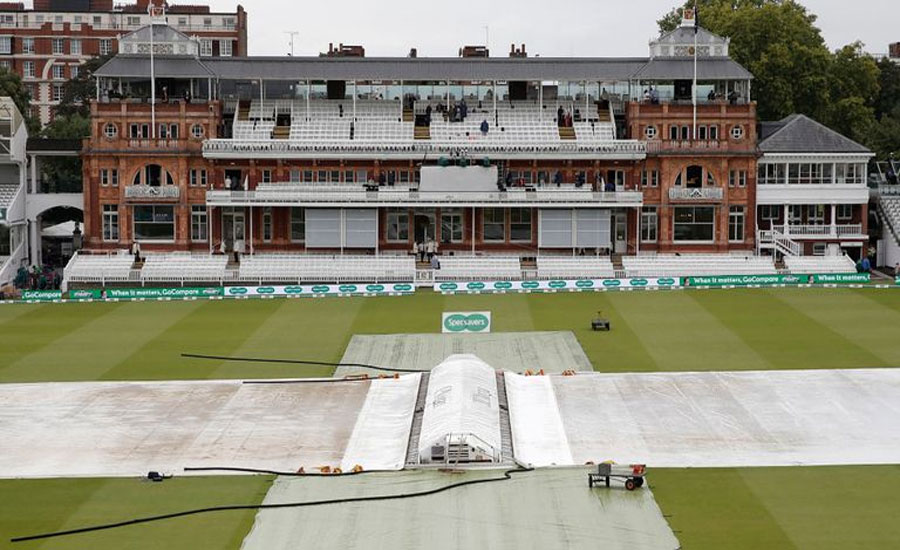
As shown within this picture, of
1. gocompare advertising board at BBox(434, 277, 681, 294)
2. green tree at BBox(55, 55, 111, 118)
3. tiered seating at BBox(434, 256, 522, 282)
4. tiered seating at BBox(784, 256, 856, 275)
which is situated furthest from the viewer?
green tree at BBox(55, 55, 111, 118)

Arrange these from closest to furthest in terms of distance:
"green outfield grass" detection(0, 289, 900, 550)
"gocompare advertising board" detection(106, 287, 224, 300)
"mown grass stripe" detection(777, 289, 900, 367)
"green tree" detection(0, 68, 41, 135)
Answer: "green outfield grass" detection(0, 289, 900, 550), "mown grass stripe" detection(777, 289, 900, 367), "gocompare advertising board" detection(106, 287, 224, 300), "green tree" detection(0, 68, 41, 135)

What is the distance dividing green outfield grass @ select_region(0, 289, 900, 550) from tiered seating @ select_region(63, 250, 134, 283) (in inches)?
221

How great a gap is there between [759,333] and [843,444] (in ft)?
56.2

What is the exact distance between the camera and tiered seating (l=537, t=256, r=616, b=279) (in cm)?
6962

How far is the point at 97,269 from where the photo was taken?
69.8 meters

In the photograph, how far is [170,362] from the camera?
5053 centimetres

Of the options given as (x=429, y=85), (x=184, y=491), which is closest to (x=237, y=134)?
(x=429, y=85)

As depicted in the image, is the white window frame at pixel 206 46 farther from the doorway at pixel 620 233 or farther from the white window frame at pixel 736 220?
the white window frame at pixel 736 220

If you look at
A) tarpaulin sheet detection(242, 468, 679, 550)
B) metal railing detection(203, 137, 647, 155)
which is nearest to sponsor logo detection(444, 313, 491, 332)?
metal railing detection(203, 137, 647, 155)

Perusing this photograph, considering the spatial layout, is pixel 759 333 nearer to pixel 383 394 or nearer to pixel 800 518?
pixel 383 394

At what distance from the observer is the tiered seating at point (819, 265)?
69.8m

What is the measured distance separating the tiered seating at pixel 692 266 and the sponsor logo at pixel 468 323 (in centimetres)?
1519

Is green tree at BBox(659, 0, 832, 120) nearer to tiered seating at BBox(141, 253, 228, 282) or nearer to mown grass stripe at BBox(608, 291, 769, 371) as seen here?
mown grass stripe at BBox(608, 291, 769, 371)

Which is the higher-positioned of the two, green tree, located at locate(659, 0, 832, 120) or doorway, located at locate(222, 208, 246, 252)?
green tree, located at locate(659, 0, 832, 120)
